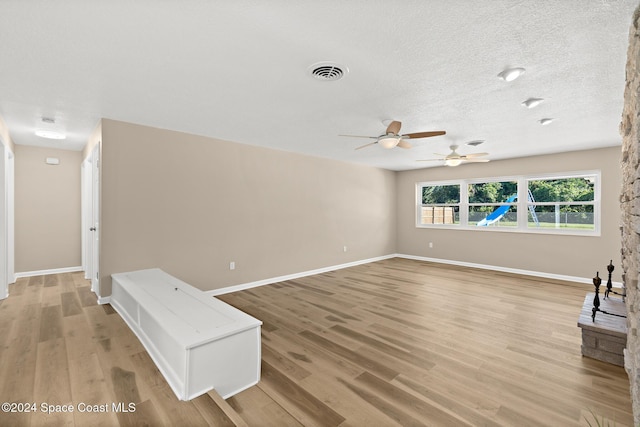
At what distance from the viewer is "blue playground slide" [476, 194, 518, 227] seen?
6108mm

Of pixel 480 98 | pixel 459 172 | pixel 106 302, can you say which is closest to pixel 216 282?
pixel 106 302

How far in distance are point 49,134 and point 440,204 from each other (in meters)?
7.67

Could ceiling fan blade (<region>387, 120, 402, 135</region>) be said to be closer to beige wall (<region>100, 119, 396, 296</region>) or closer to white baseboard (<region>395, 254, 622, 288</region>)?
beige wall (<region>100, 119, 396, 296</region>)

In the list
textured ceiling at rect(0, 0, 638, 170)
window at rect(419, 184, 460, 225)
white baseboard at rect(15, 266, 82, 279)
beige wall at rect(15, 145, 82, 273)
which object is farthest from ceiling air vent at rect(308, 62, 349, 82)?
white baseboard at rect(15, 266, 82, 279)

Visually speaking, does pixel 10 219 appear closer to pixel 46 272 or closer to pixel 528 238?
pixel 46 272

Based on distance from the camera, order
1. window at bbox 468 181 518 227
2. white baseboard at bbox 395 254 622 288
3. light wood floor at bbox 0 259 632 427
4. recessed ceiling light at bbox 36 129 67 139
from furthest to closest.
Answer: window at bbox 468 181 518 227
white baseboard at bbox 395 254 622 288
recessed ceiling light at bbox 36 129 67 139
light wood floor at bbox 0 259 632 427

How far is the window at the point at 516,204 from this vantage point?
5.22 meters

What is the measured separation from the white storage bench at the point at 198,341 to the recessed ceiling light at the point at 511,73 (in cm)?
268

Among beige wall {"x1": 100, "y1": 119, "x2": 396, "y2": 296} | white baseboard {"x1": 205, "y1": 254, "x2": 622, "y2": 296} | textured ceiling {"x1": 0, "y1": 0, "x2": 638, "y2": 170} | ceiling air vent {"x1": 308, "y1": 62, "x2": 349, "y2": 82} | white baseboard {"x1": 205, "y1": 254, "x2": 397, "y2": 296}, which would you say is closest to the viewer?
textured ceiling {"x1": 0, "y1": 0, "x2": 638, "y2": 170}

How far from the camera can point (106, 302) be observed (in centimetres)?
350

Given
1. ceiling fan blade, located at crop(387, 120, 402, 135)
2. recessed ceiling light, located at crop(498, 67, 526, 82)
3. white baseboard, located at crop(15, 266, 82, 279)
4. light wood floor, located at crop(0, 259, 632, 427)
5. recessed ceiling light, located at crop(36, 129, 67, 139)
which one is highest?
recessed ceiling light, located at crop(36, 129, 67, 139)

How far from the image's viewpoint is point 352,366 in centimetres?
235

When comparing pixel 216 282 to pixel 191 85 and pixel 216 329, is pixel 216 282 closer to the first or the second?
pixel 216 329

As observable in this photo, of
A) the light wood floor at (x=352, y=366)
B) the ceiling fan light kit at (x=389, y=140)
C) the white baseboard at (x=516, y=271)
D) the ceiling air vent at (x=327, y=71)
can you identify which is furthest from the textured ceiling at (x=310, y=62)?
the white baseboard at (x=516, y=271)
